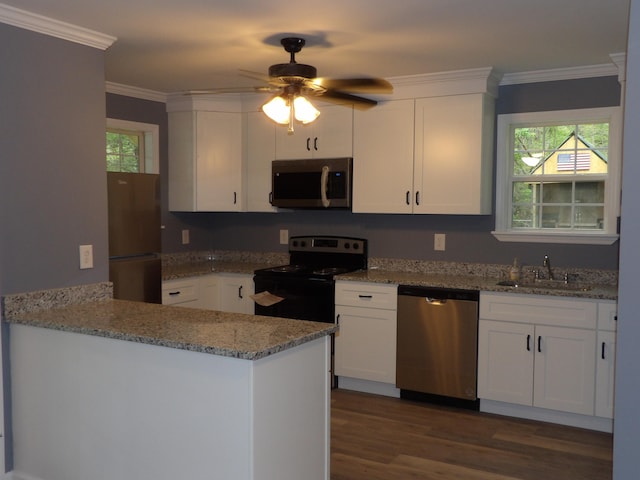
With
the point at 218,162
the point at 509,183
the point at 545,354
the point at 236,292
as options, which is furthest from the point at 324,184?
the point at 545,354

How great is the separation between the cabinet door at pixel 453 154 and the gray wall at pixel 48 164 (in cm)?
223

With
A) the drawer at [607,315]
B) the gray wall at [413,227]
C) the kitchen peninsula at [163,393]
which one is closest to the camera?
the kitchen peninsula at [163,393]

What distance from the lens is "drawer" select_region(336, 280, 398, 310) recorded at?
169 inches

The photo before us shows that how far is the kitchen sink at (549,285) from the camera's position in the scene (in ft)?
13.1

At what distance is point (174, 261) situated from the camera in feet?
17.6

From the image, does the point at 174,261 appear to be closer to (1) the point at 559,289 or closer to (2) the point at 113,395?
(2) the point at 113,395

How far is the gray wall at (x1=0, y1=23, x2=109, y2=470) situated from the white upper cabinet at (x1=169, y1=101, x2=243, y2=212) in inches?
68.7

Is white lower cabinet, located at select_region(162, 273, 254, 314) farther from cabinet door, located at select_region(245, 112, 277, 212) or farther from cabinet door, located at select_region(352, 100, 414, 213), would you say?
cabinet door, located at select_region(352, 100, 414, 213)

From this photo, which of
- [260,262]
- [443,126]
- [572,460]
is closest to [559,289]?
[572,460]

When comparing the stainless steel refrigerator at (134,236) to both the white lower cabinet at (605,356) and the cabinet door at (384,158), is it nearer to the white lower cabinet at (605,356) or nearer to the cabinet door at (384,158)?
the cabinet door at (384,158)

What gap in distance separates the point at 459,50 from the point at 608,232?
63.8 inches

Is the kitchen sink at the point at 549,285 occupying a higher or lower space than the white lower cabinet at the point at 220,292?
higher

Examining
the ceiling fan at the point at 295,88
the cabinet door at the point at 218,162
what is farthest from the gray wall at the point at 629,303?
the cabinet door at the point at 218,162

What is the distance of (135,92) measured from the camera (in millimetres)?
4906
